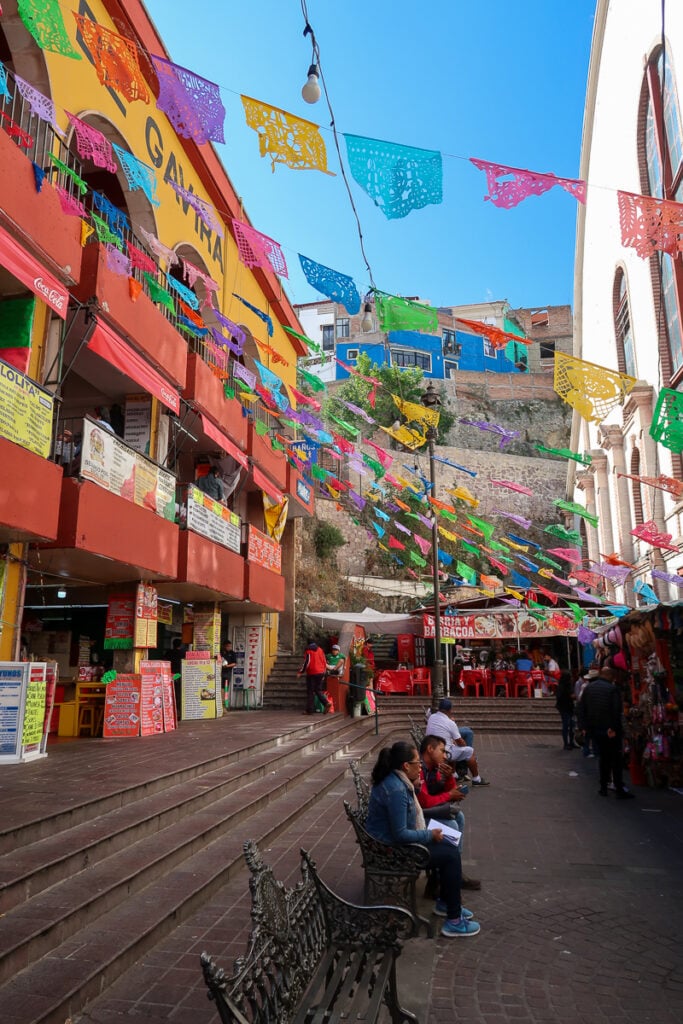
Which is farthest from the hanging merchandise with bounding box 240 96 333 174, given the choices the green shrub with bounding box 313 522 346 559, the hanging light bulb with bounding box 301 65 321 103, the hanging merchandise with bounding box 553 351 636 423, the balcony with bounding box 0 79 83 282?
the green shrub with bounding box 313 522 346 559

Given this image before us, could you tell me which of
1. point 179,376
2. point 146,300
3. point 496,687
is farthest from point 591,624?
point 146,300

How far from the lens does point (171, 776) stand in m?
7.17

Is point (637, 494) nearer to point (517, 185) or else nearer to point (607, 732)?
point (607, 732)

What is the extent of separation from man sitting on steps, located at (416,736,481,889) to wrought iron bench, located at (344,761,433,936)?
0.83m

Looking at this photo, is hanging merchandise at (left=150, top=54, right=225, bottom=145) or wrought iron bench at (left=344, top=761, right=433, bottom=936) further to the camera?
hanging merchandise at (left=150, top=54, right=225, bottom=145)

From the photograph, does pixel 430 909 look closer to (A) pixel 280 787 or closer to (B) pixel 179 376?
(A) pixel 280 787

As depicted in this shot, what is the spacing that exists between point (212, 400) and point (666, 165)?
11.7 m

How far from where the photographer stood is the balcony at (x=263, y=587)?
52.3 ft

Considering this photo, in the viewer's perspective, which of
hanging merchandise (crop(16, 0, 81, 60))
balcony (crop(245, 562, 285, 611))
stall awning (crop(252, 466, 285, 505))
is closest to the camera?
hanging merchandise (crop(16, 0, 81, 60))

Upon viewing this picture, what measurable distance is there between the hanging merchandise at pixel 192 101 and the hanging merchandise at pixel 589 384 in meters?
5.25

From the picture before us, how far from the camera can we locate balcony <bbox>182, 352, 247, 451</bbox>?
12.8 m

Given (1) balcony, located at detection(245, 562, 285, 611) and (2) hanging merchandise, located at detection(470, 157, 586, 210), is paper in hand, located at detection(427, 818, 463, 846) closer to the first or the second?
(2) hanging merchandise, located at detection(470, 157, 586, 210)

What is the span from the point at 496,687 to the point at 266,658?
7343 mm

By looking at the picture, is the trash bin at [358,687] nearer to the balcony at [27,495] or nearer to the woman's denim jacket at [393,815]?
the balcony at [27,495]
